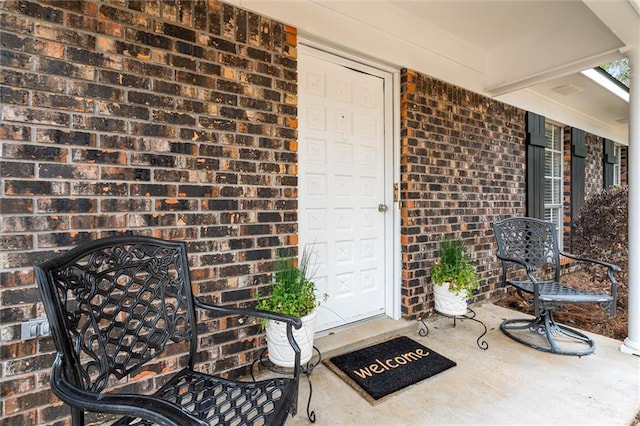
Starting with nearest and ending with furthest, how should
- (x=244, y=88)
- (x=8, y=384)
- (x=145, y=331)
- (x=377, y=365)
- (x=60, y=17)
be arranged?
(x=8, y=384) < (x=60, y=17) < (x=145, y=331) < (x=244, y=88) < (x=377, y=365)

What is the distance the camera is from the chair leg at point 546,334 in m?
2.30

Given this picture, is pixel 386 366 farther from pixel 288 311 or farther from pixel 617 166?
pixel 617 166

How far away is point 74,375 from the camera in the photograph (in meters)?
0.97

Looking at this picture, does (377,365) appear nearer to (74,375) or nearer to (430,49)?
(74,375)

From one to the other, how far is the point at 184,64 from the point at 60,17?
53cm

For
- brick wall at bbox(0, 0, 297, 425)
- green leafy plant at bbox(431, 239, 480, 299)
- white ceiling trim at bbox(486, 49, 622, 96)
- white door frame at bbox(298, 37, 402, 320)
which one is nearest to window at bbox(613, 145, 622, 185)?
white ceiling trim at bbox(486, 49, 622, 96)

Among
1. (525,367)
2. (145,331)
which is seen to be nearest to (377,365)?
(525,367)

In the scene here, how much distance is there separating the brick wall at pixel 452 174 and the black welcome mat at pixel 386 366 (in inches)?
20.1

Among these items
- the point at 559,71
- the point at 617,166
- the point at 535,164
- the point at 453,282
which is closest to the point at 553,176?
the point at 535,164

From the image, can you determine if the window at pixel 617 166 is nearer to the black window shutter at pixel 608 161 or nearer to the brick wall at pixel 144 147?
the black window shutter at pixel 608 161

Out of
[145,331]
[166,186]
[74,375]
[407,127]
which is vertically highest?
[407,127]

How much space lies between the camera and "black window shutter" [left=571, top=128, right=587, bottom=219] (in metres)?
4.71

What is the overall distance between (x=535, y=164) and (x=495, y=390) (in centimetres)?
327

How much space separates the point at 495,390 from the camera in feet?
6.03
